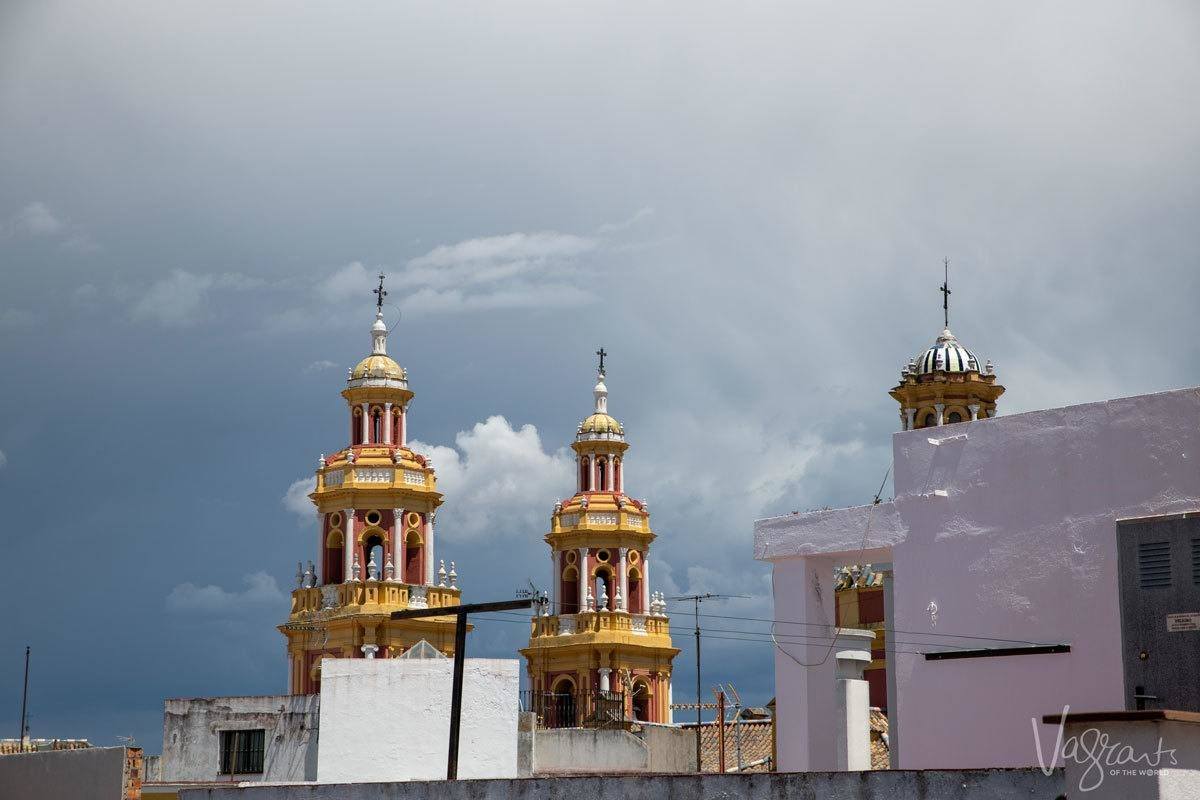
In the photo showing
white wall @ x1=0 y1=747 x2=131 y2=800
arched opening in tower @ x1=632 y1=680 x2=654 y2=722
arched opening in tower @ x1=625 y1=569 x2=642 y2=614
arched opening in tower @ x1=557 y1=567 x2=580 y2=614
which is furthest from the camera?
arched opening in tower @ x1=625 y1=569 x2=642 y2=614

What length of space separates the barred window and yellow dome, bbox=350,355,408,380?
902 inches

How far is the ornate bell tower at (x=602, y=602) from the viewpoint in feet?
202

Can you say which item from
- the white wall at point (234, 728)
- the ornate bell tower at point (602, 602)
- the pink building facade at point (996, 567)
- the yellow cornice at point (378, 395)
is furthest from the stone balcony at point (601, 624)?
the pink building facade at point (996, 567)

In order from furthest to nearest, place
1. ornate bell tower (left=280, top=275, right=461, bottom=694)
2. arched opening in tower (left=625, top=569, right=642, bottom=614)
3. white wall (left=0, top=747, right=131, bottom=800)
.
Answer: arched opening in tower (left=625, top=569, right=642, bottom=614)
ornate bell tower (left=280, top=275, right=461, bottom=694)
white wall (left=0, top=747, right=131, bottom=800)

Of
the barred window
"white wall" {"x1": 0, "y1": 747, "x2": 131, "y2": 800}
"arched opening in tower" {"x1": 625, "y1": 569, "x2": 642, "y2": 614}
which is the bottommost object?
"white wall" {"x1": 0, "y1": 747, "x2": 131, "y2": 800}

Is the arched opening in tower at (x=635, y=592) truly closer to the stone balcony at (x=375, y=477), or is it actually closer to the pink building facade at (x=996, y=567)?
the stone balcony at (x=375, y=477)

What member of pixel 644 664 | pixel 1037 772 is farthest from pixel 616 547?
pixel 1037 772

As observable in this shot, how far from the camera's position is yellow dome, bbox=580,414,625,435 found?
64.9m

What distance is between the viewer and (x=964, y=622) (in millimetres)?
25188

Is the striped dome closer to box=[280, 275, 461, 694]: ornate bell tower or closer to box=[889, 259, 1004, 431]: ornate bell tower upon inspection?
box=[889, 259, 1004, 431]: ornate bell tower

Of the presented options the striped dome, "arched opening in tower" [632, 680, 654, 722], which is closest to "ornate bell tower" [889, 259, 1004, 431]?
the striped dome

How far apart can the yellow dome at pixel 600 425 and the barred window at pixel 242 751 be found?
2927cm

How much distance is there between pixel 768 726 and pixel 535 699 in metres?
19.0

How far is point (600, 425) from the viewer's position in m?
65.0
